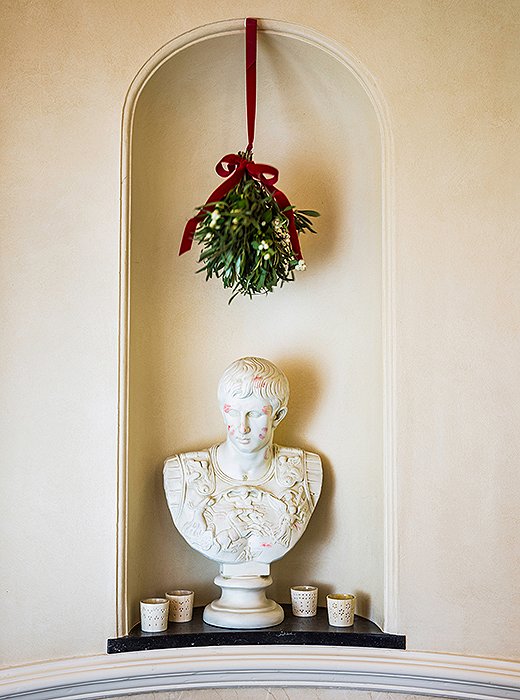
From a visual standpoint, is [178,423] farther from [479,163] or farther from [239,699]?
[479,163]

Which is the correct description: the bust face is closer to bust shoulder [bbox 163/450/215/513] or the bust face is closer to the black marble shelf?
bust shoulder [bbox 163/450/215/513]

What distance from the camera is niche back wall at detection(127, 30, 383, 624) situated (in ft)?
9.39

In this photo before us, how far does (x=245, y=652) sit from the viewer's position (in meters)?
2.61

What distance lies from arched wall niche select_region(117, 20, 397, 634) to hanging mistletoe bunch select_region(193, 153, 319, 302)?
0.27 m

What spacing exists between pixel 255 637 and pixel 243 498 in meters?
0.40

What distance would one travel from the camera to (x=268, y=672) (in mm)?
2613

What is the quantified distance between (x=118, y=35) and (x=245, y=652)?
1807 millimetres

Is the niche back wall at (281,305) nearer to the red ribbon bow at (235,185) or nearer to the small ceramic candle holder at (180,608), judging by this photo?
the small ceramic candle holder at (180,608)

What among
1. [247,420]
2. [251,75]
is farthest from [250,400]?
[251,75]

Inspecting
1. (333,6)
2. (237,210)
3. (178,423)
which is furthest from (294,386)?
(333,6)

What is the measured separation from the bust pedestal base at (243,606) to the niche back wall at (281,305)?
0.68 ft

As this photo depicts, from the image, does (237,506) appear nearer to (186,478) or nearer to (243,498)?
(243,498)

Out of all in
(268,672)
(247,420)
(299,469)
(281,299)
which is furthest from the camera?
(281,299)

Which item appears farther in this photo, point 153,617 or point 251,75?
point 251,75
